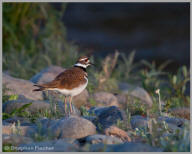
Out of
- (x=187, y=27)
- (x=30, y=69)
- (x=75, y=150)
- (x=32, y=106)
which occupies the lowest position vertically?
(x=75, y=150)

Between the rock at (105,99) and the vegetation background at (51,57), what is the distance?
14.6 inches

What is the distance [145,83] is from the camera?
29.0ft

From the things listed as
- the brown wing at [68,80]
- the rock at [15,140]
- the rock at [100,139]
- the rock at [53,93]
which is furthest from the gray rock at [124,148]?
the rock at [53,93]

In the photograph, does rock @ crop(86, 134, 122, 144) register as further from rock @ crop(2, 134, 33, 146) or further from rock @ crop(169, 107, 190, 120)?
rock @ crop(169, 107, 190, 120)

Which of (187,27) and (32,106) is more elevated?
(187,27)

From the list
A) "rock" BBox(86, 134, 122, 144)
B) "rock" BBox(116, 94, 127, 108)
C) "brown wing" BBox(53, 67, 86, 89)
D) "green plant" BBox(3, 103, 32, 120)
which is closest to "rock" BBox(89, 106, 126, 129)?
"rock" BBox(86, 134, 122, 144)

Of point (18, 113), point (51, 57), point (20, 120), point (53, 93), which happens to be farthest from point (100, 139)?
point (51, 57)

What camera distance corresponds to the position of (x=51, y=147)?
415 cm

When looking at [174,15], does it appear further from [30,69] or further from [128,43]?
[30,69]

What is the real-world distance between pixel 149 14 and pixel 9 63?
44.4ft

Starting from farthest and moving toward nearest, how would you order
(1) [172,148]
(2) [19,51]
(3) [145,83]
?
(2) [19,51]
(3) [145,83]
(1) [172,148]

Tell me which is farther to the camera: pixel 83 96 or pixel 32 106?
pixel 83 96

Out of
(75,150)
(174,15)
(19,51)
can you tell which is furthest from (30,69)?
(174,15)

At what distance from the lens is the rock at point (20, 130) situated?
4582 mm
